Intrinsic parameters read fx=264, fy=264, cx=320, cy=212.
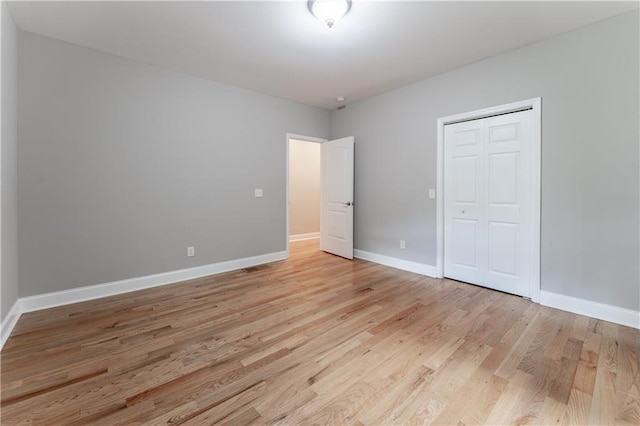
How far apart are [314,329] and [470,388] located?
116 centimetres

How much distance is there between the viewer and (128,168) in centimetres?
306

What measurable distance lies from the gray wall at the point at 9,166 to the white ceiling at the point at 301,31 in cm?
31

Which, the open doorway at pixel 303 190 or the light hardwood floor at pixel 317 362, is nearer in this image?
the light hardwood floor at pixel 317 362

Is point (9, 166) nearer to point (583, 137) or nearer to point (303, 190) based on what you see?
point (303, 190)

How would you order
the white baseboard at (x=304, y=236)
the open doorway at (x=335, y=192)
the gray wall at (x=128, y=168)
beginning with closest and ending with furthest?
the gray wall at (x=128, y=168), the open doorway at (x=335, y=192), the white baseboard at (x=304, y=236)

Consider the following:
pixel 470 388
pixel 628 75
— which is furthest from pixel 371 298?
pixel 628 75

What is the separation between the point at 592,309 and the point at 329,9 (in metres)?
3.52

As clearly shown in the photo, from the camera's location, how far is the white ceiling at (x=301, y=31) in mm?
2207

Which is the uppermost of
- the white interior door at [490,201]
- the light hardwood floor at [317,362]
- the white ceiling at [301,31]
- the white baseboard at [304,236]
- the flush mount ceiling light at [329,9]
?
the white ceiling at [301,31]

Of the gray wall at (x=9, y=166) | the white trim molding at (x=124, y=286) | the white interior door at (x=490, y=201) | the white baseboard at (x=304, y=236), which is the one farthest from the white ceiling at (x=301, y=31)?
the white baseboard at (x=304, y=236)

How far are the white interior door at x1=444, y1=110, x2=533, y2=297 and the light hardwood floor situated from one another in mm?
Answer: 450

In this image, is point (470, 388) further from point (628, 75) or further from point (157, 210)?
point (157, 210)

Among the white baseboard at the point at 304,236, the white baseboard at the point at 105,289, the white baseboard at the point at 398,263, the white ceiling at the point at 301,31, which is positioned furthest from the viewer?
the white baseboard at the point at 304,236

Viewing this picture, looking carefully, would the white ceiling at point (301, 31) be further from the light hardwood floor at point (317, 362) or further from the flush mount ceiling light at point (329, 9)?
the light hardwood floor at point (317, 362)
